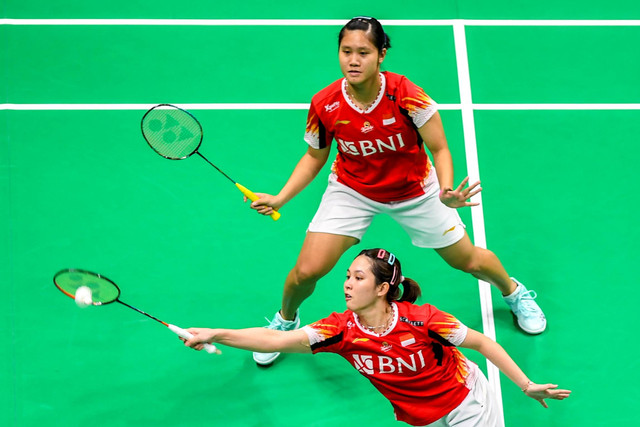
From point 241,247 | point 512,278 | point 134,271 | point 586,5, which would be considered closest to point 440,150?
point 512,278

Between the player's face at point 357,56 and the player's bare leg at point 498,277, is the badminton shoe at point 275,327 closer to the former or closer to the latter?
the player's bare leg at point 498,277

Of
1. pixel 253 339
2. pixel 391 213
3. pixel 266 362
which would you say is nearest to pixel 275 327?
pixel 266 362

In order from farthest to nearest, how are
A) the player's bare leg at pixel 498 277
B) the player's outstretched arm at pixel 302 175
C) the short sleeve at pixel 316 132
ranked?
the player's bare leg at pixel 498 277 → the player's outstretched arm at pixel 302 175 → the short sleeve at pixel 316 132

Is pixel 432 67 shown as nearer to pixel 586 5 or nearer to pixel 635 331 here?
pixel 586 5

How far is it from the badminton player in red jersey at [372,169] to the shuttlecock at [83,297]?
3.66ft

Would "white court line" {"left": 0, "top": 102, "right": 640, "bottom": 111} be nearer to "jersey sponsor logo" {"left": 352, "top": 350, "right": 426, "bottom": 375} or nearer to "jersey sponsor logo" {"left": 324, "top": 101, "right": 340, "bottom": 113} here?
"jersey sponsor logo" {"left": 324, "top": 101, "right": 340, "bottom": 113}

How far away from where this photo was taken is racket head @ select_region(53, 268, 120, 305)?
4973mm

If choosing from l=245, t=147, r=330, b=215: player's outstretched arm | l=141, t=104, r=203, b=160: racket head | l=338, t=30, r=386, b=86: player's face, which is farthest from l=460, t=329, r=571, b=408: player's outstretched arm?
l=141, t=104, r=203, b=160: racket head

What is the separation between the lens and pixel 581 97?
7836mm

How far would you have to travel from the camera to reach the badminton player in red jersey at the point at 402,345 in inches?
192

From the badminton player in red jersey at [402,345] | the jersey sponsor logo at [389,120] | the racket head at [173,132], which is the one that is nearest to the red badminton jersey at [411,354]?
the badminton player in red jersey at [402,345]

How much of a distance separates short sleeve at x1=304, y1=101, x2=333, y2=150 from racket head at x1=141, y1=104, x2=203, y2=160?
2.78 ft

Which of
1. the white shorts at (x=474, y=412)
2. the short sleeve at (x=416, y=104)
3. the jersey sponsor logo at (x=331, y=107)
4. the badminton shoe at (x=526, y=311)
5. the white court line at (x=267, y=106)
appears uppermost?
the short sleeve at (x=416, y=104)

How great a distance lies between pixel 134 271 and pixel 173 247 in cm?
35
